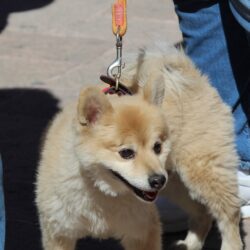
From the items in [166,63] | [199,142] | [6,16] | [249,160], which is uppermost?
[166,63]

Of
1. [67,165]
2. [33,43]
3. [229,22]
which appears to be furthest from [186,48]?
[33,43]

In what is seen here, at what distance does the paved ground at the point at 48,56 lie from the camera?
511cm

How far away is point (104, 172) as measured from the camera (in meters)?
3.28

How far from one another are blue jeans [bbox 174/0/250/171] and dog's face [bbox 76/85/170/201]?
3.40 ft

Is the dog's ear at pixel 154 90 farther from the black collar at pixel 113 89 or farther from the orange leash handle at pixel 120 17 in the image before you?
the orange leash handle at pixel 120 17

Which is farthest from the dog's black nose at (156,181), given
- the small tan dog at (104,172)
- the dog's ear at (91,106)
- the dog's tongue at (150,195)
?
the dog's ear at (91,106)

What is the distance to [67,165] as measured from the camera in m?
3.38

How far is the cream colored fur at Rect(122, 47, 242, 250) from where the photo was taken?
12.5 feet

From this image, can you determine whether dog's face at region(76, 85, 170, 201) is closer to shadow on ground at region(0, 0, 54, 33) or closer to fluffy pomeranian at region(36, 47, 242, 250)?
fluffy pomeranian at region(36, 47, 242, 250)

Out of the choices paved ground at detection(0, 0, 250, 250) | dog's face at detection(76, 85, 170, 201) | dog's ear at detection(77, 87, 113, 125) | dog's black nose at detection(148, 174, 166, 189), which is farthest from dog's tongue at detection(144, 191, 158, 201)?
paved ground at detection(0, 0, 250, 250)

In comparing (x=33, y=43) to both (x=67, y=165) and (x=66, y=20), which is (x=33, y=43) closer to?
(x=66, y=20)

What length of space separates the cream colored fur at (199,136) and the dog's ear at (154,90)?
285mm

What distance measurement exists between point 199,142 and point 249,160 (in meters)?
0.74

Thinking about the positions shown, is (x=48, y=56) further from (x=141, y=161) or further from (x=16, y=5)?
(x=141, y=161)
